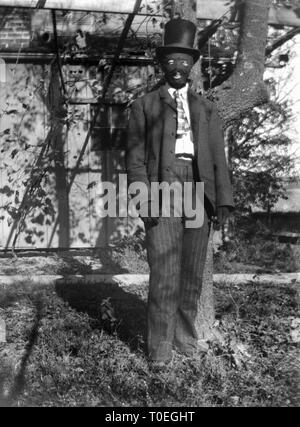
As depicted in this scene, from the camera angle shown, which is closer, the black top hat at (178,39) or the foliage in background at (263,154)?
the black top hat at (178,39)

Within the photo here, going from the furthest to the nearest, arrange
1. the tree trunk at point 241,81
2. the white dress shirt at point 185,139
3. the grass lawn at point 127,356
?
the tree trunk at point 241,81
the white dress shirt at point 185,139
the grass lawn at point 127,356

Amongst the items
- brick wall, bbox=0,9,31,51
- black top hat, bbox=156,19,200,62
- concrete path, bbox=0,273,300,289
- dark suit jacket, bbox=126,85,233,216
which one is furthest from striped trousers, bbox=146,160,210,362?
brick wall, bbox=0,9,31,51

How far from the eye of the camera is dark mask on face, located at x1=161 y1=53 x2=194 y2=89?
4145mm

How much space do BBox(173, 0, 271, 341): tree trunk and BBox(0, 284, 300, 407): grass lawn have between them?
20cm

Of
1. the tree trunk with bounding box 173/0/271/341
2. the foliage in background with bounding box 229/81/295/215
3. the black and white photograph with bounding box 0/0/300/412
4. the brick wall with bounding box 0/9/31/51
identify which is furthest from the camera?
the foliage in background with bounding box 229/81/295/215

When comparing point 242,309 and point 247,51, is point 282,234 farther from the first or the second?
point 247,51

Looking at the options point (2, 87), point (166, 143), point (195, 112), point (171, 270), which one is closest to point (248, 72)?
point (195, 112)

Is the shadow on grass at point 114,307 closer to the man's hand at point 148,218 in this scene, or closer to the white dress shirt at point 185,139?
the man's hand at point 148,218

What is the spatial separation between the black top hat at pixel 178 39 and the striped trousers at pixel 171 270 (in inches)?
29.0

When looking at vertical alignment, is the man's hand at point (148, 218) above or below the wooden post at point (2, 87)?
below

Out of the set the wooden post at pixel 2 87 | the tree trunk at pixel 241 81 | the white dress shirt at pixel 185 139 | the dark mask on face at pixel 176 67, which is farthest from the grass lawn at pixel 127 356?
the wooden post at pixel 2 87

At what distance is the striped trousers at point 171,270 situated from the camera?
416 centimetres

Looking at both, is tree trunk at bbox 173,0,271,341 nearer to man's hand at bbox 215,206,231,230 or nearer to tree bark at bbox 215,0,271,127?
tree bark at bbox 215,0,271,127
